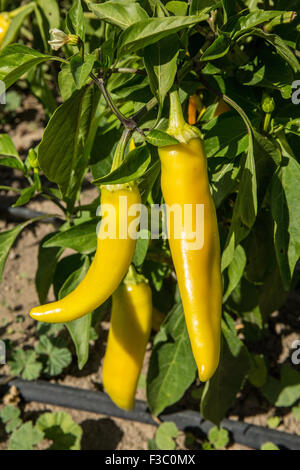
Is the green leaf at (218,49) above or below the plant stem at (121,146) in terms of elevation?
above

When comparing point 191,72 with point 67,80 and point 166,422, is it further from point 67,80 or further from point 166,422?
point 166,422

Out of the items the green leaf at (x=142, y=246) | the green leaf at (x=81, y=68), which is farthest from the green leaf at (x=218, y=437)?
the green leaf at (x=81, y=68)

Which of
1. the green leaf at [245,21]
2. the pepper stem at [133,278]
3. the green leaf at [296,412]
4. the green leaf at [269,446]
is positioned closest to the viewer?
the green leaf at [245,21]

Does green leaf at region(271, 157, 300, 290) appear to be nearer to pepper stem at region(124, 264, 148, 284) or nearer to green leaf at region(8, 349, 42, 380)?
pepper stem at region(124, 264, 148, 284)

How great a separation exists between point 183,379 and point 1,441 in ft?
2.56

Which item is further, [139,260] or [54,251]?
[54,251]

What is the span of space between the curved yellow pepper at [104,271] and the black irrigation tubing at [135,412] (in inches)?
38.5

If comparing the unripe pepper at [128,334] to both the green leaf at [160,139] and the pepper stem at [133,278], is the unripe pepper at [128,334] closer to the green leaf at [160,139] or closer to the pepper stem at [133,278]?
the pepper stem at [133,278]

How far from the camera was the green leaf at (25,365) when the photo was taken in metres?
1.74

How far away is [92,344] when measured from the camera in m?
1.90

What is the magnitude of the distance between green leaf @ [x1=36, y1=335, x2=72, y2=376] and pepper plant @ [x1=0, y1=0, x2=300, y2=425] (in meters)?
0.51

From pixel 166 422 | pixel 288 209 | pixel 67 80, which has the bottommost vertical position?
pixel 166 422

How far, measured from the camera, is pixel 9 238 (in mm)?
1188

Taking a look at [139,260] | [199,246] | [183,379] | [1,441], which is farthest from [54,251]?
[1,441]
